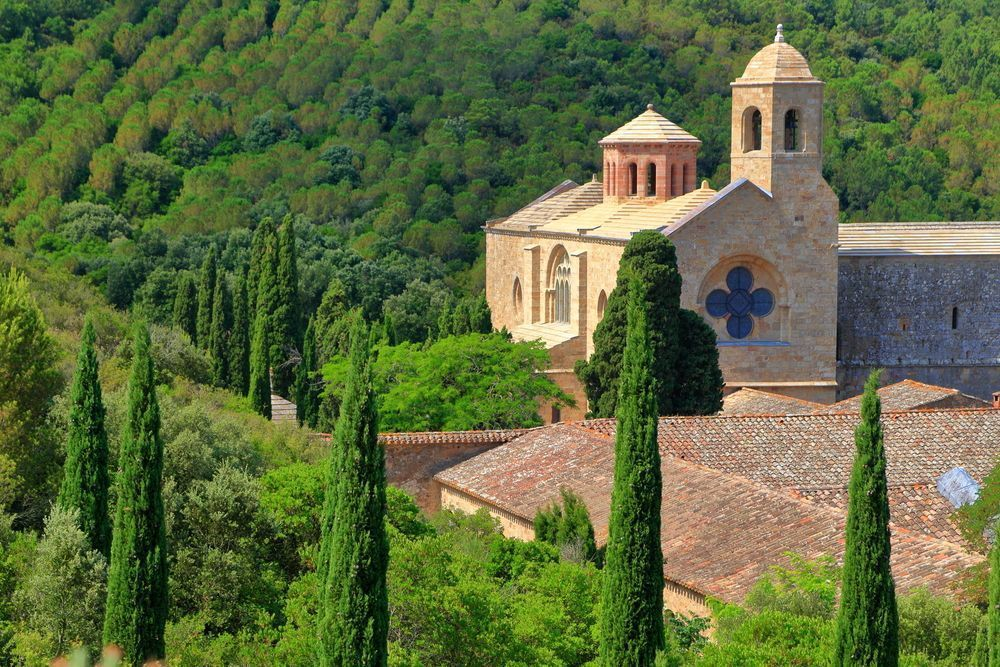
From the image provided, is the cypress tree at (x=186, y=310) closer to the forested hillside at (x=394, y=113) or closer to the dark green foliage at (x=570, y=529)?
the forested hillside at (x=394, y=113)

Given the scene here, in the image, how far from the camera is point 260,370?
39312 millimetres

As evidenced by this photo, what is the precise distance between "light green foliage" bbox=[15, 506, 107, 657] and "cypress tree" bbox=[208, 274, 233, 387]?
75.7ft

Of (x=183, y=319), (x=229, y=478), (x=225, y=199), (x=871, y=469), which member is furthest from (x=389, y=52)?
(x=871, y=469)

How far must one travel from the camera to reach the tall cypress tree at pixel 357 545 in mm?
15492

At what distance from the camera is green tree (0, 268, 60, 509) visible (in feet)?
73.2

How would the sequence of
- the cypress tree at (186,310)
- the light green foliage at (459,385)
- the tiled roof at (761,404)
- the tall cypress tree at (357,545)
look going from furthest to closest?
the cypress tree at (186,310)
the light green foliage at (459,385)
the tiled roof at (761,404)
the tall cypress tree at (357,545)

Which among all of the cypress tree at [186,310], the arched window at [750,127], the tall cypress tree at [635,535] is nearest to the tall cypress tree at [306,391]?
the cypress tree at [186,310]

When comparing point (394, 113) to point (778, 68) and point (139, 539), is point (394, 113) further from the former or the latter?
point (139, 539)

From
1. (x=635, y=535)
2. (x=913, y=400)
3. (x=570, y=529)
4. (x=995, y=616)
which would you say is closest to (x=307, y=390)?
(x=913, y=400)

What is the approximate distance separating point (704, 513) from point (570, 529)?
1854 millimetres

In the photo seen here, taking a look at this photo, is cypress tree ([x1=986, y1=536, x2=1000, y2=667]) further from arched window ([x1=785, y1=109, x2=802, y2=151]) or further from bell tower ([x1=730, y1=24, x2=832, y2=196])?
arched window ([x1=785, y1=109, x2=802, y2=151])

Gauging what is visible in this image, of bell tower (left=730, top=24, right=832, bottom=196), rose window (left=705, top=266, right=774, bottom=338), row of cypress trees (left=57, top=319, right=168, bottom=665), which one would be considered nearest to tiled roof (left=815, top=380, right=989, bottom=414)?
rose window (left=705, top=266, right=774, bottom=338)

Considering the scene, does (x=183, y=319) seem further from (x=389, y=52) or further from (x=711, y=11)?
(x=711, y=11)

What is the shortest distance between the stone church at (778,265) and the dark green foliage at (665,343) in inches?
143
